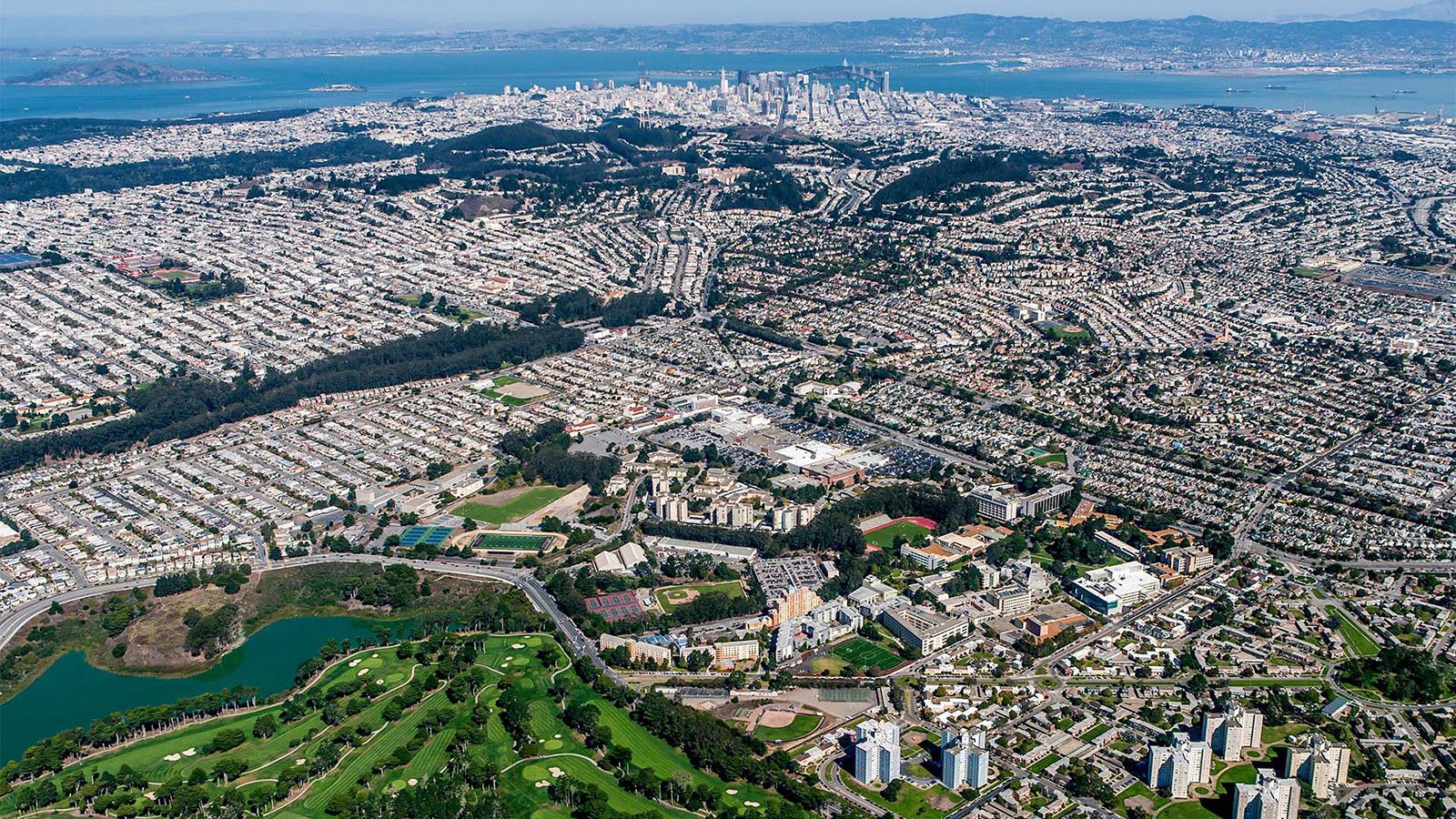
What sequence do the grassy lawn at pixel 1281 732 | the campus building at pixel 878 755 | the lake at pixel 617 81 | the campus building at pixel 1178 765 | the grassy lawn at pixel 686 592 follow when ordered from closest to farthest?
the campus building at pixel 1178 765 < the campus building at pixel 878 755 < the grassy lawn at pixel 1281 732 < the grassy lawn at pixel 686 592 < the lake at pixel 617 81

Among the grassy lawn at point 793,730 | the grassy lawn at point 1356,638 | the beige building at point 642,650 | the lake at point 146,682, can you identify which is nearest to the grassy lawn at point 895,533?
the beige building at point 642,650

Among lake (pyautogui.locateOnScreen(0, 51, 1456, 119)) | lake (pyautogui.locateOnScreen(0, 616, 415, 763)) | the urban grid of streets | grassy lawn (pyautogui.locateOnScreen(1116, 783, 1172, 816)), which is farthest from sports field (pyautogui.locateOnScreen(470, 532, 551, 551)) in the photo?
lake (pyautogui.locateOnScreen(0, 51, 1456, 119))

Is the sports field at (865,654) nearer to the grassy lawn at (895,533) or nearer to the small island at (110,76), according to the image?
the grassy lawn at (895,533)

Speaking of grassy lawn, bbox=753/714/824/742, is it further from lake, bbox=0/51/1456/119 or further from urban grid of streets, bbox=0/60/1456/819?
lake, bbox=0/51/1456/119

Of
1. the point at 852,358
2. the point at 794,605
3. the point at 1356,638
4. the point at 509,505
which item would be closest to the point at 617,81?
the point at 852,358

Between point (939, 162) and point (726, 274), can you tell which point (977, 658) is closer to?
point (726, 274)
